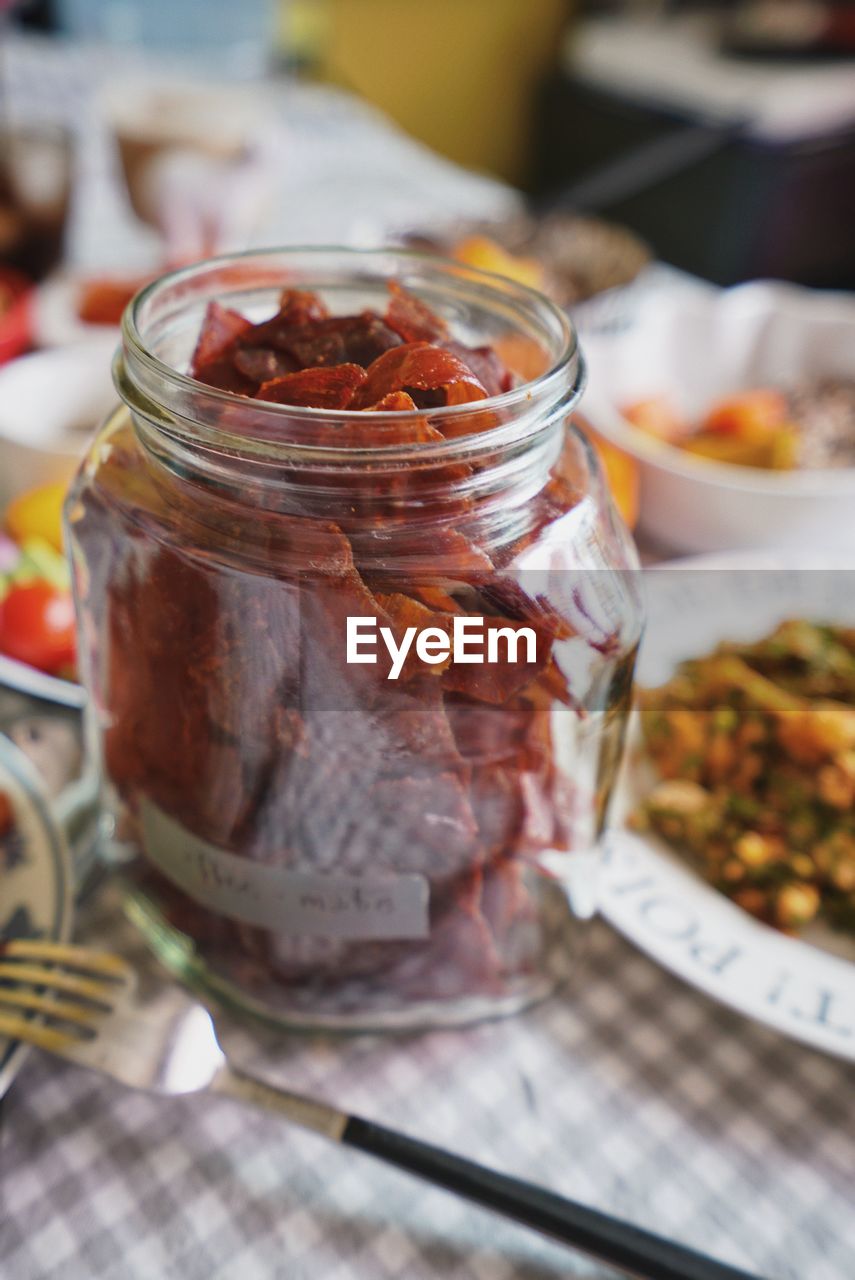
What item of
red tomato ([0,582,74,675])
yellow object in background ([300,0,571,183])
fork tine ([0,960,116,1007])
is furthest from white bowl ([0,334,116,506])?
yellow object in background ([300,0,571,183])

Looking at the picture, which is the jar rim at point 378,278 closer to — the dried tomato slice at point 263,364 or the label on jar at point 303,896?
the dried tomato slice at point 263,364

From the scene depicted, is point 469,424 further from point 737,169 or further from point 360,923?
point 737,169

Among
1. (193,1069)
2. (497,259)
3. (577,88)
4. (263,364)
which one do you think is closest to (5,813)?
(193,1069)

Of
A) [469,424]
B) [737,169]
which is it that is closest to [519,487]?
[469,424]

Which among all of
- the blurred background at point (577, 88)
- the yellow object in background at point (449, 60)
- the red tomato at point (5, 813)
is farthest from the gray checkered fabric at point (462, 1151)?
the yellow object in background at point (449, 60)

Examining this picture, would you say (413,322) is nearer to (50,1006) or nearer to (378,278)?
(378,278)
